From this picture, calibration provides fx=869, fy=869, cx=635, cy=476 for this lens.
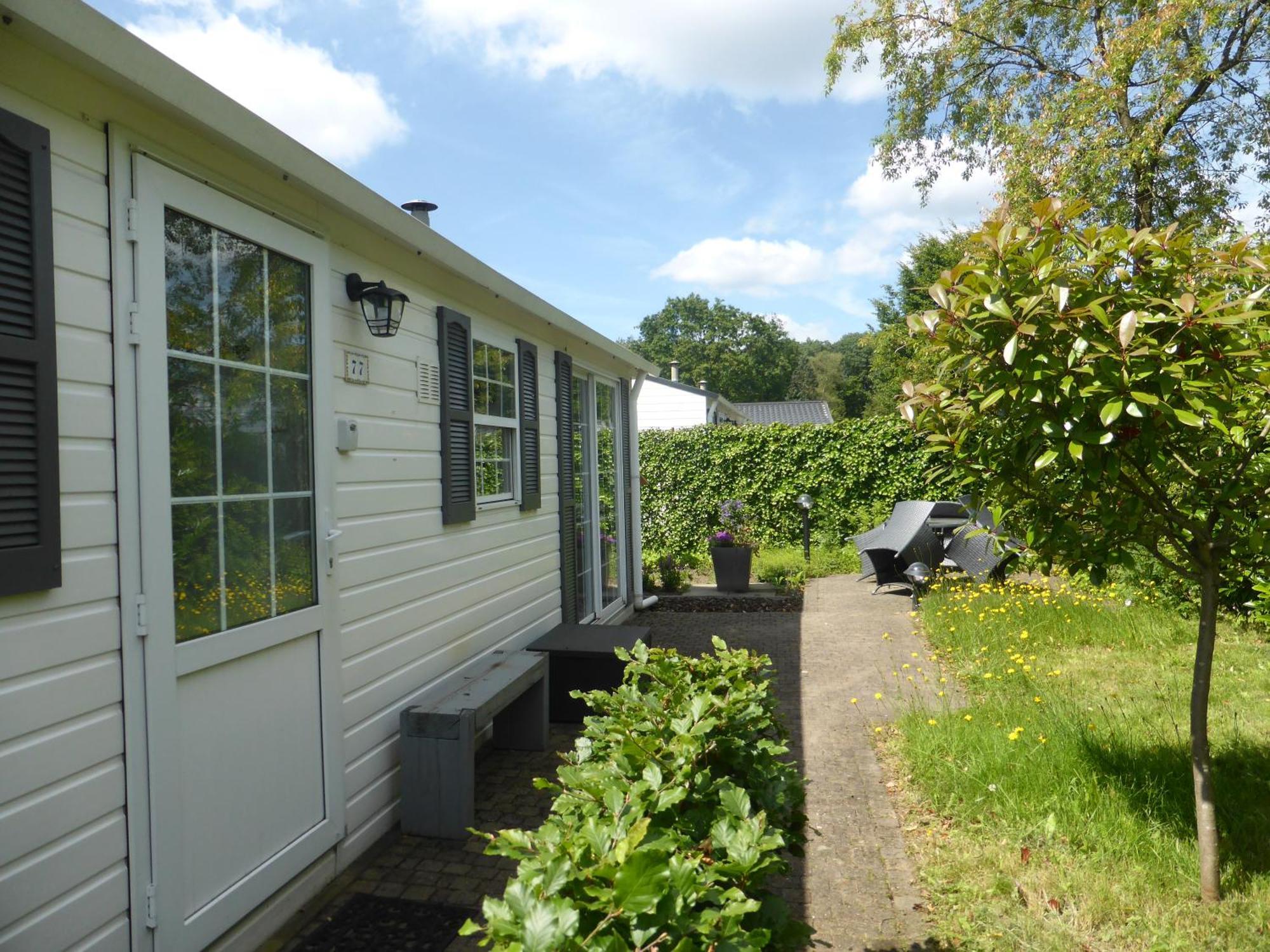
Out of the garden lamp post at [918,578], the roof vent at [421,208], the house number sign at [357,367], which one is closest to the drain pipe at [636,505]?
the garden lamp post at [918,578]

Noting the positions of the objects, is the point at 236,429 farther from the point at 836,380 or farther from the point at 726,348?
the point at 726,348

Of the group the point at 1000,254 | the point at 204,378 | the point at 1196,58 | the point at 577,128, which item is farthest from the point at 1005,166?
the point at 204,378

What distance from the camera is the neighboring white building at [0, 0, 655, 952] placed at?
2.12 metres

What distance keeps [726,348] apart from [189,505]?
210ft

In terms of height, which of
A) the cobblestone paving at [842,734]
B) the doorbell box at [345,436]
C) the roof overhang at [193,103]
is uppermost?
Answer: the roof overhang at [193,103]

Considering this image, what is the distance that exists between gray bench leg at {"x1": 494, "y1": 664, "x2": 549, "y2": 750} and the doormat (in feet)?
5.80

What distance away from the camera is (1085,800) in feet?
11.6

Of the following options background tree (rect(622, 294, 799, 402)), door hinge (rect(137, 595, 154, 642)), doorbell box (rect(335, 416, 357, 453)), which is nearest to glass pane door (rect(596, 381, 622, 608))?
doorbell box (rect(335, 416, 357, 453))

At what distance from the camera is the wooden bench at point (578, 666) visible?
18.1 ft

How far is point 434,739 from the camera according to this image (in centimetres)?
387

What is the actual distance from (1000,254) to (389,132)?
18.7 feet

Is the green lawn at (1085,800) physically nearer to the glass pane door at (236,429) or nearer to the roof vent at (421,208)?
the glass pane door at (236,429)

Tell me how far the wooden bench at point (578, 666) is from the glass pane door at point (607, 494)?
2.51 m

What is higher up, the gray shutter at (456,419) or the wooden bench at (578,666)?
the gray shutter at (456,419)
